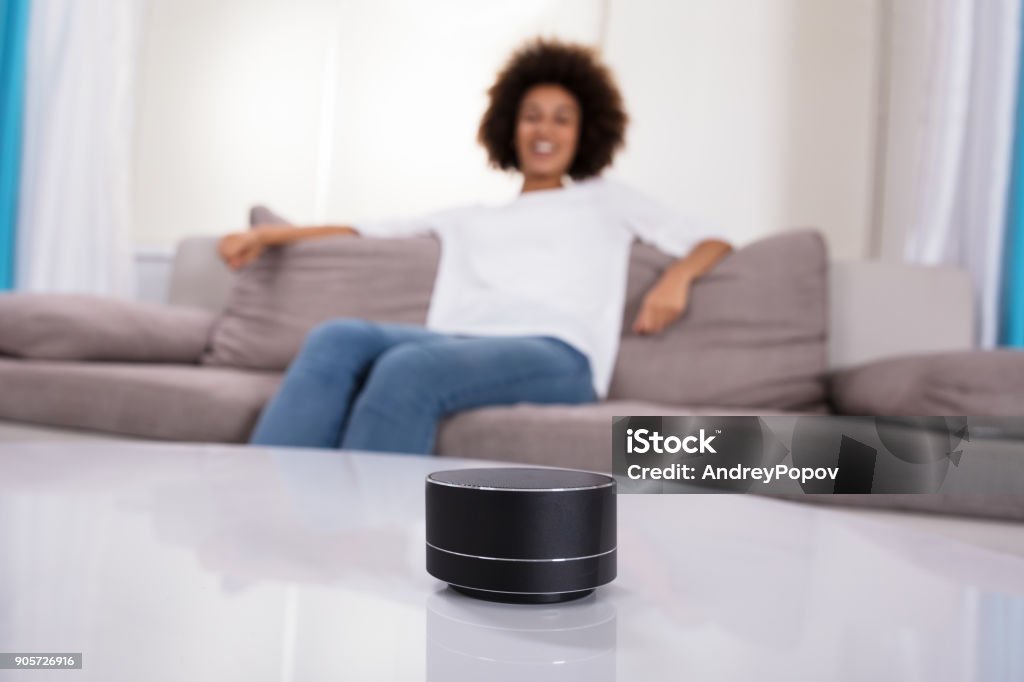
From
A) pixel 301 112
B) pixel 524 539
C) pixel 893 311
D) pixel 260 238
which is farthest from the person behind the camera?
pixel 301 112

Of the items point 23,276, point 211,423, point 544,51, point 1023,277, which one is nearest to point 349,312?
point 211,423

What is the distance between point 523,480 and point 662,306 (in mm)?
1356

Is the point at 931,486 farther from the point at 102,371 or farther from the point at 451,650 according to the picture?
the point at 102,371

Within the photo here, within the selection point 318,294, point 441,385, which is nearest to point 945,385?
point 441,385

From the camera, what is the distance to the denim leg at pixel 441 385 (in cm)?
132

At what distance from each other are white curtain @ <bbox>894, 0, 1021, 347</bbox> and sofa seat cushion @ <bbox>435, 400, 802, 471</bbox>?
1.19 meters

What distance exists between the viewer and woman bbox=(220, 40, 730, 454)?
136 cm

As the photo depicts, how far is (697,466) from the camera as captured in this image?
0.39 meters

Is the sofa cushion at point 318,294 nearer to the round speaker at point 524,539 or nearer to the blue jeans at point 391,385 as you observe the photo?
the blue jeans at point 391,385

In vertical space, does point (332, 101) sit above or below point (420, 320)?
above

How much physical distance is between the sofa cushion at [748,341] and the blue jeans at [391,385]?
0.28 metres

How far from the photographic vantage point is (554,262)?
1.84m

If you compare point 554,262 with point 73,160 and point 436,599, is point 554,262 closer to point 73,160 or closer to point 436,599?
point 436,599

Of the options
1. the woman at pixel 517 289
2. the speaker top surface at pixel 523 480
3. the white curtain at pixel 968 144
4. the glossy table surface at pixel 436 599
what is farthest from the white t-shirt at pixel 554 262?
the speaker top surface at pixel 523 480
